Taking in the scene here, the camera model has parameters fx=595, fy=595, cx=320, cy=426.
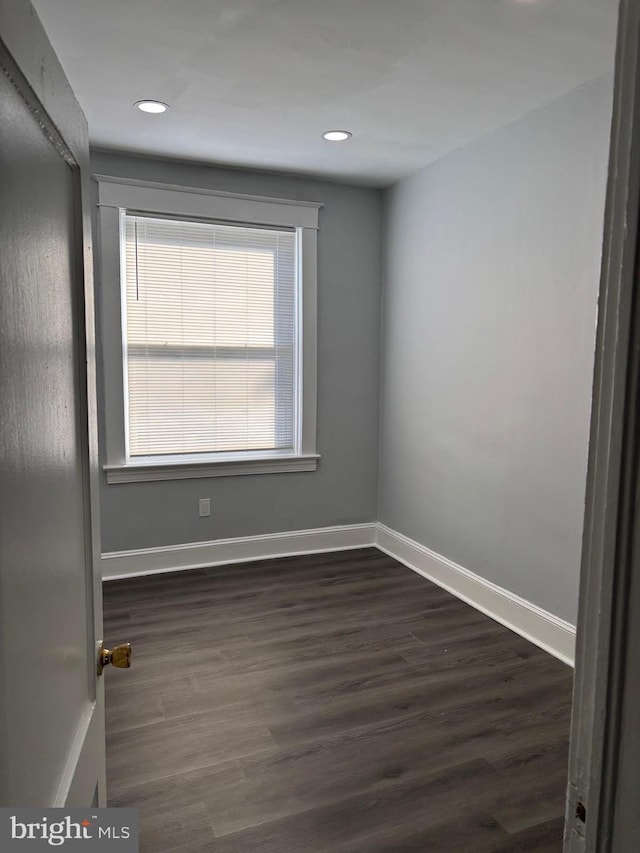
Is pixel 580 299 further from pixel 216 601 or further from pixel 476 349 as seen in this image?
pixel 216 601

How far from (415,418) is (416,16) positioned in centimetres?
235

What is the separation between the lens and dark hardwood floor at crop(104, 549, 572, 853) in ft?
5.74

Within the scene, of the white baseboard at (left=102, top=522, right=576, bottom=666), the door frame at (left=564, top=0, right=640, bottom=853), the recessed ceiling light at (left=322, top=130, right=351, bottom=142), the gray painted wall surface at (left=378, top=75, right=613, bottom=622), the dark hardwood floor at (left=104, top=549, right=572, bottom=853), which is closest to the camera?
the door frame at (left=564, top=0, right=640, bottom=853)

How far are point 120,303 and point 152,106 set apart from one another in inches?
46.1

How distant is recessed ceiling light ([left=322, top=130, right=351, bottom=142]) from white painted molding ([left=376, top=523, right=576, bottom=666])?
248 centimetres

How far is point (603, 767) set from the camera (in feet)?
2.17

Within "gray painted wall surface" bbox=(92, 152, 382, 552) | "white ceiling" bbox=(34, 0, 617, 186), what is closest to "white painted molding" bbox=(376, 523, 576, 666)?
"gray painted wall surface" bbox=(92, 152, 382, 552)

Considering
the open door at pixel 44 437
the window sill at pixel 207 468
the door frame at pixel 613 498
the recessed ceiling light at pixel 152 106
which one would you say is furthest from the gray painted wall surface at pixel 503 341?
the open door at pixel 44 437

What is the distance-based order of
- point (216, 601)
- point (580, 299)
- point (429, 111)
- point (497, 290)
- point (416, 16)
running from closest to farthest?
point (416, 16), point (580, 299), point (429, 111), point (497, 290), point (216, 601)

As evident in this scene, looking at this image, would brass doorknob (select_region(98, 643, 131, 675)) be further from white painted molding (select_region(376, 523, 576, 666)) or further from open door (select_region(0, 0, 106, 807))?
white painted molding (select_region(376, 523, 576, 666))

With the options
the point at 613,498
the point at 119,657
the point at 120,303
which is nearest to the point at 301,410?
the point at 120,303

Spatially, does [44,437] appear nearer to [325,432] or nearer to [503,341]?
[503,341]

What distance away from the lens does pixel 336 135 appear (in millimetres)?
3166

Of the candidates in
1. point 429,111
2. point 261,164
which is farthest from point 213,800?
point 261,164
